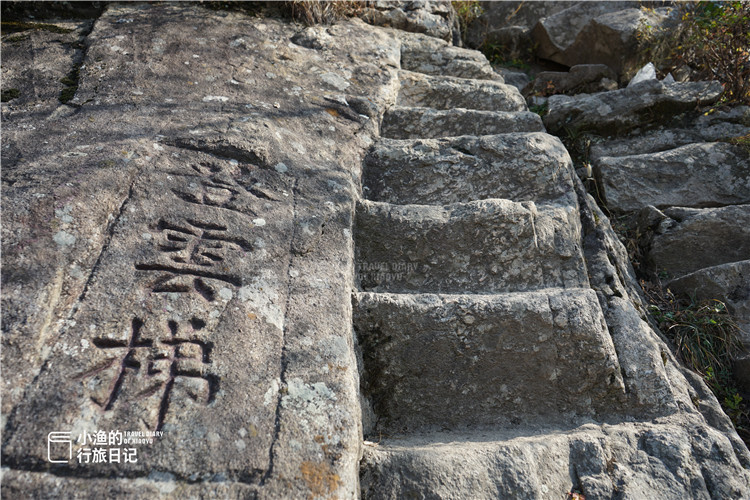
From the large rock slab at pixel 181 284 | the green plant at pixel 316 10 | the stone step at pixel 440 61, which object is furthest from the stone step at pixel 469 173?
the green plant at pixel 316 10

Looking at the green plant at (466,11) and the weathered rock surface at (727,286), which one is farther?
the green plant at (466,11)

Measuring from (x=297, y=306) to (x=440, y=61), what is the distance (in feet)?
8.02

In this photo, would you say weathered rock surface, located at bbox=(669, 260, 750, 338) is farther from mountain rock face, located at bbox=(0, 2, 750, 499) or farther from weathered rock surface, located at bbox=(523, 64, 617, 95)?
weathered rock surface, located at bbox=(523, 64, 617, 95)

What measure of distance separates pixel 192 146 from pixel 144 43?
3.15 feet

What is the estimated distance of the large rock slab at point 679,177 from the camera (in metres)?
2.81

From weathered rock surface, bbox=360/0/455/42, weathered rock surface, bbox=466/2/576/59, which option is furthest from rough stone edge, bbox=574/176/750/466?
weathered rock surface, bbox=466/2/576/59

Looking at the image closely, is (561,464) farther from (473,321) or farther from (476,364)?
(473,321)

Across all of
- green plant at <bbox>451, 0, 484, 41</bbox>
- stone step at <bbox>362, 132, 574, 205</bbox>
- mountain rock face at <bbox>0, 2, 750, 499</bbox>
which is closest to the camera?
mountain rock face at <bbox>0, 2, 750, 499</bbox>

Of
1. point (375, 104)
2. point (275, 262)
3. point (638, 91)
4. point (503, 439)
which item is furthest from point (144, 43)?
point (638, 91)

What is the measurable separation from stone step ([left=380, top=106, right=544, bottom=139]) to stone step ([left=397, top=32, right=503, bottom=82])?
28.5 inches

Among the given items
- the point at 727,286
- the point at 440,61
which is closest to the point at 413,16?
the point at 440,61

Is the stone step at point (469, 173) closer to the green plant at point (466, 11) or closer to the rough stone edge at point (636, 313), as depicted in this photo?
the rough stone edge at point (636, 313)

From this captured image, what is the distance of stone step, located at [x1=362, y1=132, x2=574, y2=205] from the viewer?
2383mm

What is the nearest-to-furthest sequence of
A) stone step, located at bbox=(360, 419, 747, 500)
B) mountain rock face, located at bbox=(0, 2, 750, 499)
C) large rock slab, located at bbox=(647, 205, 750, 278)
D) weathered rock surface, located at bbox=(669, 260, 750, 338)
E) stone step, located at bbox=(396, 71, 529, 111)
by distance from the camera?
1. mountain rock face, located at bbox=(0, 2, 750, 499)
2. stone step, located at bbox=(360, 419, 747, 500)
3. weathered rock surface, located at bbox=(669, 260, 750, 338)
4. large rock slab, located at bbox=(647, 205, 750, 278)
5. stone step, located at bbox=(396, 71, 529, 111)
